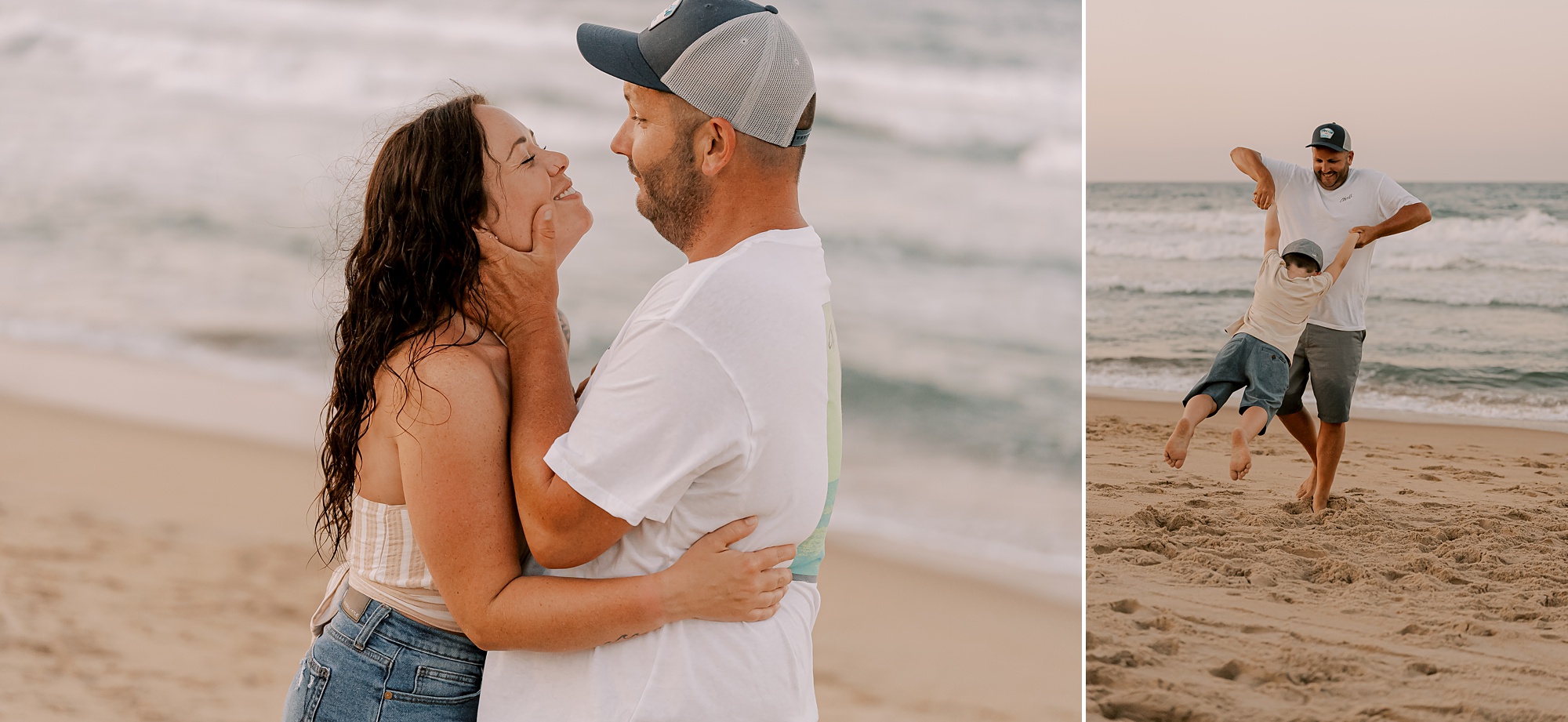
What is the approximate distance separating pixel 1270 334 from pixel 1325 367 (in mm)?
371

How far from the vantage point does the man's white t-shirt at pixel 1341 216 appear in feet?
17.5

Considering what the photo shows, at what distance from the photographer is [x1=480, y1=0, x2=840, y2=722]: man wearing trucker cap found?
1.33 metres

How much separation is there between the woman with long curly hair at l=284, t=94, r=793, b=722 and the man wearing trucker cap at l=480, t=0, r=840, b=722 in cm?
5

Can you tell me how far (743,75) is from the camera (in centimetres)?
146

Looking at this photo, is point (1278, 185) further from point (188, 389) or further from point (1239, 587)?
point (188, 389)

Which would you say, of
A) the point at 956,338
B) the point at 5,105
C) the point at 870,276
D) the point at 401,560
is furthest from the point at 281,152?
the point at 401,560

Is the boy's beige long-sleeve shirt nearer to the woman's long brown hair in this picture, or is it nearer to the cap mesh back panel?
the cap mesh back panel

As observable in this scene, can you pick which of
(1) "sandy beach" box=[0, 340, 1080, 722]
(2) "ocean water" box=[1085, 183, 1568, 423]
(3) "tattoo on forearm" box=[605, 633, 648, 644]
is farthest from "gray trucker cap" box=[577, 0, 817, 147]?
(2) "ocean water" box=[1085, 183, 1568, 423]

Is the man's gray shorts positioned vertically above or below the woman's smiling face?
below

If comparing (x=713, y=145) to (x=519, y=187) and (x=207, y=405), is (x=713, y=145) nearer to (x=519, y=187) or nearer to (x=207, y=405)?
(x=519, y=187)

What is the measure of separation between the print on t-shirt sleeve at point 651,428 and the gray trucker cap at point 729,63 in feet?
1.08

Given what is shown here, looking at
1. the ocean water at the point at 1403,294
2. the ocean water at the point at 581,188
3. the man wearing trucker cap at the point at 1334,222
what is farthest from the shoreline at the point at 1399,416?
the man wearing trucker cap at the point at 1334,222

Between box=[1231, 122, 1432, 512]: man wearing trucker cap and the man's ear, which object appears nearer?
the man's ear

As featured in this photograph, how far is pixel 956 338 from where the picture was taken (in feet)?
28.6
